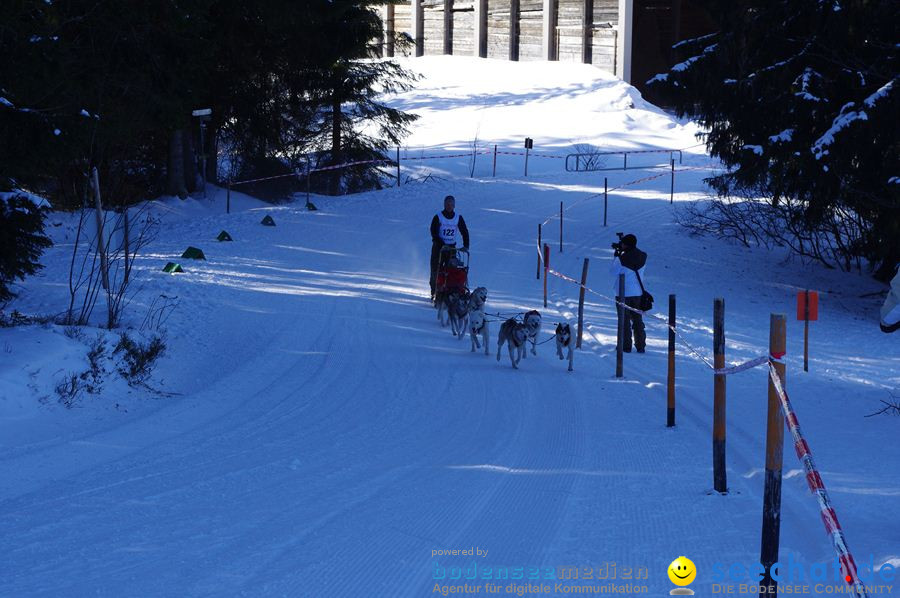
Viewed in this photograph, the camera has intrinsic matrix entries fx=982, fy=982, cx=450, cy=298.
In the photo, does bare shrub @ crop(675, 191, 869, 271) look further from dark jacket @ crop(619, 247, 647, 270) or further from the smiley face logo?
the smiley face logo

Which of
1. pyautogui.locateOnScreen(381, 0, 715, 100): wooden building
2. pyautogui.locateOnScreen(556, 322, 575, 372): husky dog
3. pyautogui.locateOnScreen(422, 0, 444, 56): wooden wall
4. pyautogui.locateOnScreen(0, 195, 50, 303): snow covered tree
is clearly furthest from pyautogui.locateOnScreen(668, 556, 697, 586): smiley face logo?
pyautogui.locateOnScreen(422, 0, 444, 56): wooden wall

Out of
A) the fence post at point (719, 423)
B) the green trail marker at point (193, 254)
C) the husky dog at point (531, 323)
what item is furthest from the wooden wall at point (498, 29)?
the fence post at point (719, 423)

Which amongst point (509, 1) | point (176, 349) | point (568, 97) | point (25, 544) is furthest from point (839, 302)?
point (509, 1)

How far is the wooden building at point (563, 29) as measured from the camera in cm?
5053

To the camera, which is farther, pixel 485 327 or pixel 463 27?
pixel 463 27

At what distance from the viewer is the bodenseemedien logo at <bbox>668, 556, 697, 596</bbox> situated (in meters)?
5.54

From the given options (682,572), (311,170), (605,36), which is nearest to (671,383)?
(682,572)

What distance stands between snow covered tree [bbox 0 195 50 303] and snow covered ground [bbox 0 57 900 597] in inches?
42.7

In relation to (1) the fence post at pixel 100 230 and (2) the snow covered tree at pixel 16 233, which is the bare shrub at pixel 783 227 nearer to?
(1) the fence post at pixel 100 230

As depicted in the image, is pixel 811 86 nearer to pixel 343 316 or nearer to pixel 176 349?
pixel 343 316

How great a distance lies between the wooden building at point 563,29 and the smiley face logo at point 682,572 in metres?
44.4

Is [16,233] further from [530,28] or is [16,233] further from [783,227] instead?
[530,28]

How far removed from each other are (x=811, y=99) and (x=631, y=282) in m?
6.87

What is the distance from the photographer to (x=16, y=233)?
39.4ft
